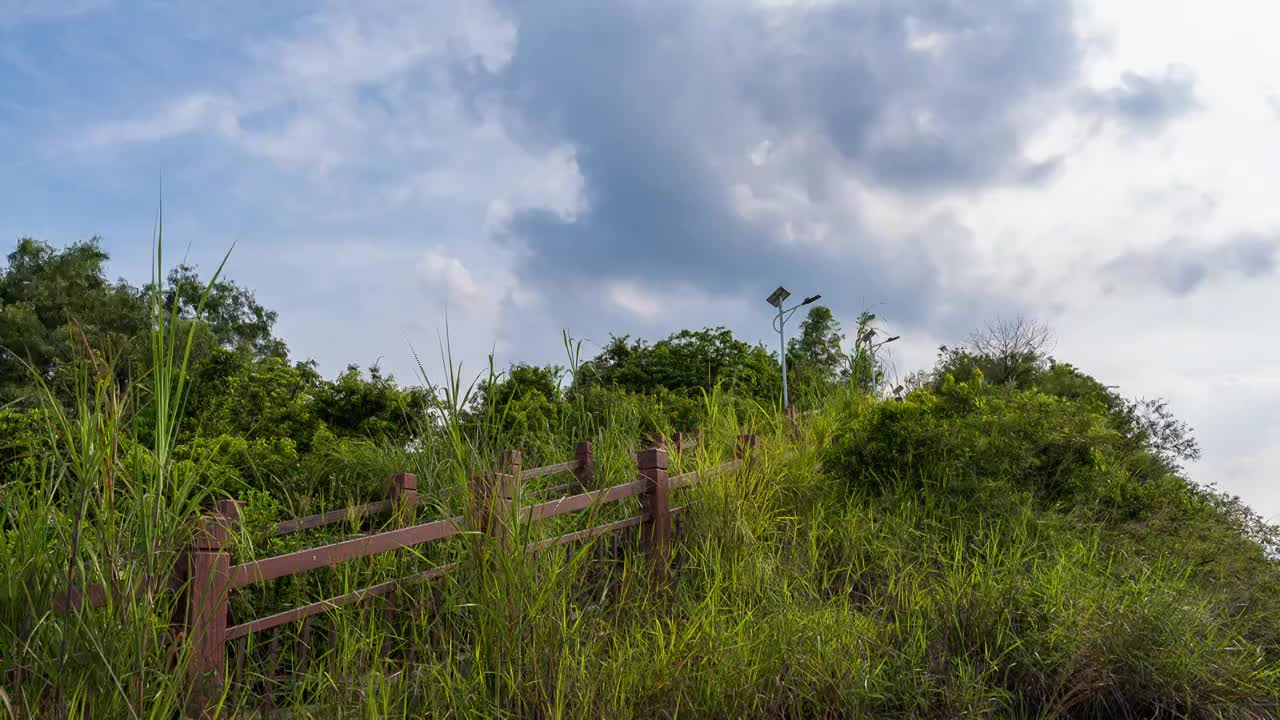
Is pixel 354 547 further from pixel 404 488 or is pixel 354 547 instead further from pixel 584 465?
pixel 584 465

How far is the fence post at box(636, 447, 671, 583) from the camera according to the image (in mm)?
6522

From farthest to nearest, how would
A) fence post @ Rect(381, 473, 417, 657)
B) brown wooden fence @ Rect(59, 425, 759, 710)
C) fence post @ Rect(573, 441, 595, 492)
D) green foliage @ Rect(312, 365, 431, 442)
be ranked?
green foliage @ Rect(312, 365, 431, 442) → fence post @ Rect(573, 441, 595, 492) → fence post @ Rect(381, 473, 417, 657) → brown wooden fence @ Rect(59, 425, 759, 710)

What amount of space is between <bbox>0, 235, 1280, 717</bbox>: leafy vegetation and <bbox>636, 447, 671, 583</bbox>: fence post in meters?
0.18

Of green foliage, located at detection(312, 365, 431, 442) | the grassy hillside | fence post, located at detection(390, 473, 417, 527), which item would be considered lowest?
the grassy hillside

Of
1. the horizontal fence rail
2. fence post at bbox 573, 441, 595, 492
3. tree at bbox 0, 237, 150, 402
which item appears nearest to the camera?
the horizontal fence rail

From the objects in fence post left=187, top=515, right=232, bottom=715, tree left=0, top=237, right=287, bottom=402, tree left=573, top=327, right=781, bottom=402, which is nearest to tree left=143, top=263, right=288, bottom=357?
tree left=0, top=237, right=287, bottom=402

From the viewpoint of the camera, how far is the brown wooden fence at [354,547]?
378 centimetres

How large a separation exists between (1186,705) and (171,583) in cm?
498

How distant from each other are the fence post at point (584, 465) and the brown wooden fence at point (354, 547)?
125 cm

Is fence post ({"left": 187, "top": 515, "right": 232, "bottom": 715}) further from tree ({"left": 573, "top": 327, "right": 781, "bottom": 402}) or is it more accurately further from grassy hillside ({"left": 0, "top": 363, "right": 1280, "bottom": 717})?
tree ({"left": 573, "top": 327, "right": 781, "bottom": 402})

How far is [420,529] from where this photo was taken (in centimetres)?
496

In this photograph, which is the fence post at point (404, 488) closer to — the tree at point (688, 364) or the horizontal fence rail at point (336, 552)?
the horizontal fence rail at point (336, 552)

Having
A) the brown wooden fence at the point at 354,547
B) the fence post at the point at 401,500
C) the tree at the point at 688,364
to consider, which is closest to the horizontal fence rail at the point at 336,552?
the brown wooden fence at the point at 354,547

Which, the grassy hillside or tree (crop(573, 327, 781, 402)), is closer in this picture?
the grassy hillside
